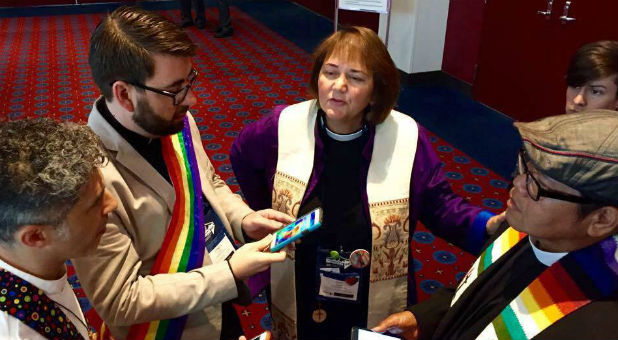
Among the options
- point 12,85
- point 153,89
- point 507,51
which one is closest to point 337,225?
point 153,89

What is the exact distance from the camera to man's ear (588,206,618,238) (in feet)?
3.77

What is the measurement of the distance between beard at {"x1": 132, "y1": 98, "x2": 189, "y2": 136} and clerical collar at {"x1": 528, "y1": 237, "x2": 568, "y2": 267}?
113cm

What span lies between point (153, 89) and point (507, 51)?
15.1 ft

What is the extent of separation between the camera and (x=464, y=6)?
5.78 meters

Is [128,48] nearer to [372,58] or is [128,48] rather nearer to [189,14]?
[372,58]

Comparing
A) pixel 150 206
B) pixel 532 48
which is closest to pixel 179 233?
pixel 150 206

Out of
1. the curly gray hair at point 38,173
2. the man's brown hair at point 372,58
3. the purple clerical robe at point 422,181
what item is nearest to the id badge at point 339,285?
the purple clerical robe at point 422,181

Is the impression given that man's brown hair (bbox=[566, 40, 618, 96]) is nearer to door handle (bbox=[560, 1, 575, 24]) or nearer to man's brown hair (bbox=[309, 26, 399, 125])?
man's brown hair (bbox=[309, 26, 399, 125])

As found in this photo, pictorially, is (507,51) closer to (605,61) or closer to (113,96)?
(605,61)

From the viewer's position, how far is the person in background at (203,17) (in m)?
8.23

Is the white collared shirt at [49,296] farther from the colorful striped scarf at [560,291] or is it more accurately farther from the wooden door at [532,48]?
the wooden door at [532,48]

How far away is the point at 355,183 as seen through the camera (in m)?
1.89

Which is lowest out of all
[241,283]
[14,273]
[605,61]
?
[241,283]

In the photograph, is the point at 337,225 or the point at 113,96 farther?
the point at 337,225
